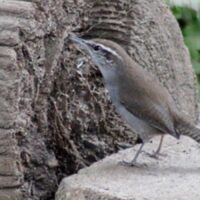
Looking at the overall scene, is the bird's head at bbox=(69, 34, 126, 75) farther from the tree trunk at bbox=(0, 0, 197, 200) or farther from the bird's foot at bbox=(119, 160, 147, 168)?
the bird's foot at bbox=(119, 160, 147, 168)

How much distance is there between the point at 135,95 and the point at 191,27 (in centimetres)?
325

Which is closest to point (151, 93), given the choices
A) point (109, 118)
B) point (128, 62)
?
point (128, 62)

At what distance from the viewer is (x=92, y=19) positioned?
6.13 m

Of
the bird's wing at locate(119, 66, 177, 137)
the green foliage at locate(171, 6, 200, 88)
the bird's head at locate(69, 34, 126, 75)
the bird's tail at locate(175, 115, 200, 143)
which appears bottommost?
the green foliage at locate(171, 6, 200, 88)

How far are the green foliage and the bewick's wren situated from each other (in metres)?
2.85

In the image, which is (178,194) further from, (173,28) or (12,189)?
(173,28)

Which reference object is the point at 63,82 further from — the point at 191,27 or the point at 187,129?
the point at 191,27

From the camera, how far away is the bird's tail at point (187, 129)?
5.61 meters

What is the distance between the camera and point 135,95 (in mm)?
5613

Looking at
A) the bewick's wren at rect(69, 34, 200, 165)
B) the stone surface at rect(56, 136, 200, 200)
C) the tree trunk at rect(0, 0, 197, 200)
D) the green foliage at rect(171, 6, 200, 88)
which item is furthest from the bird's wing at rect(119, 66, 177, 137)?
the green foliage at rect(171, 6, 200, 88)

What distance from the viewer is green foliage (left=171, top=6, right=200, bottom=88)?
27.9 ft

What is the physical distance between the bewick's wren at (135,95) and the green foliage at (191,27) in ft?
9.34

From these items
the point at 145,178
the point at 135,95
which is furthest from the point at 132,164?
the point at 135,95

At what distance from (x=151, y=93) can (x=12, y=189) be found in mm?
992
